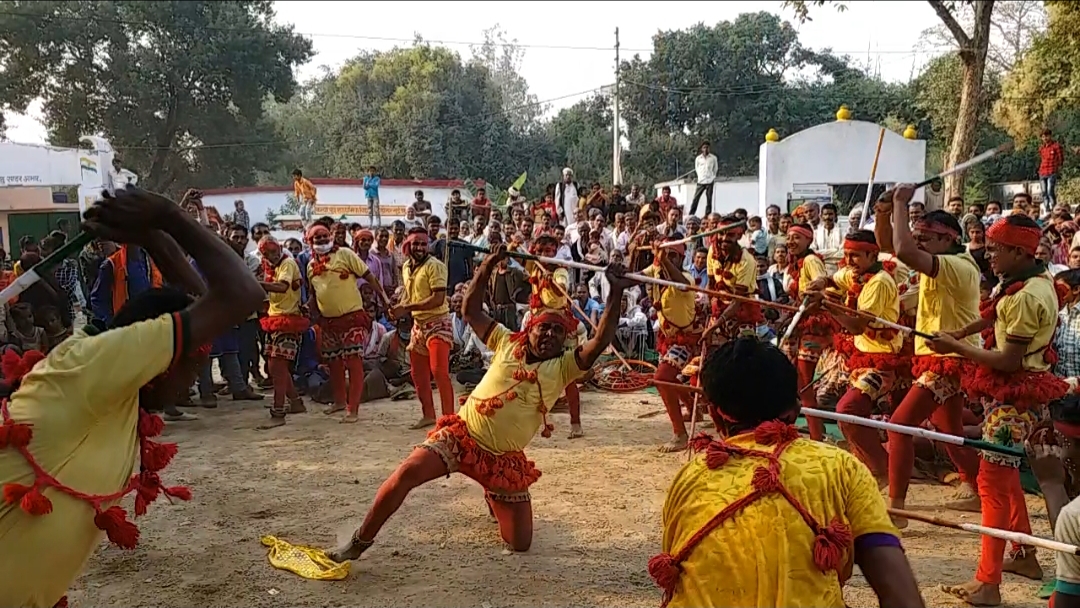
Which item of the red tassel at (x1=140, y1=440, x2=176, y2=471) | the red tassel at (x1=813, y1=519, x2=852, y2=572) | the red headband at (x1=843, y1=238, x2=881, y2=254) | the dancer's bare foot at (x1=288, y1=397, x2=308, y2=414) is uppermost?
the red headband at (x1=843, y1=238, x2=881, y2=254)

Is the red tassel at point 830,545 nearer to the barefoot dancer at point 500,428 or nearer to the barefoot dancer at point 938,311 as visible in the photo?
the barefoot dancer at point 500,428

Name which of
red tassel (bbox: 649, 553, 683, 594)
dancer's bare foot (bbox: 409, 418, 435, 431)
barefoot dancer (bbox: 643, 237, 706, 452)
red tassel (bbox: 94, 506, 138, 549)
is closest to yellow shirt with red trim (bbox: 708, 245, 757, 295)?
barefoot dancer (bbox: 643, 237, 706, 452)

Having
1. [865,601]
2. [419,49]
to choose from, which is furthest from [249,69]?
[865,601]

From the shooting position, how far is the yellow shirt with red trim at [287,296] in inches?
361

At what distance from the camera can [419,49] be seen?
137ft

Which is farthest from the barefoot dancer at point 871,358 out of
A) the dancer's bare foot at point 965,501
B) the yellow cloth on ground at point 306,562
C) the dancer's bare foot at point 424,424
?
the dancer's bare foot at point 424,424

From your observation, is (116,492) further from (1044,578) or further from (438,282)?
(438,282)

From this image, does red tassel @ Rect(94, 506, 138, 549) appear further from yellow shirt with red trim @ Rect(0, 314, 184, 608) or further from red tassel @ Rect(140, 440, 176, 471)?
red tassel @ Rect(140, 440, 176, 471)

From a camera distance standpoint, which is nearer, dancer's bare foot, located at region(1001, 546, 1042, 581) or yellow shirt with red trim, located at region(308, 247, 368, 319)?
dancer's bare foot, located at region(1001, 546, 1042, 581)

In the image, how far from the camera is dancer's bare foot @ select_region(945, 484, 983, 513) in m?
6.26

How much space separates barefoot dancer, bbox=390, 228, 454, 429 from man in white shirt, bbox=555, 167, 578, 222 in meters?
8.83

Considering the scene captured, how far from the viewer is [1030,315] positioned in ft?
14.7

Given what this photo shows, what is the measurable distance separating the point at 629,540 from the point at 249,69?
31549 millimetres

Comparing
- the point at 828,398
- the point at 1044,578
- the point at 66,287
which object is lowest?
the point at 1044,578
